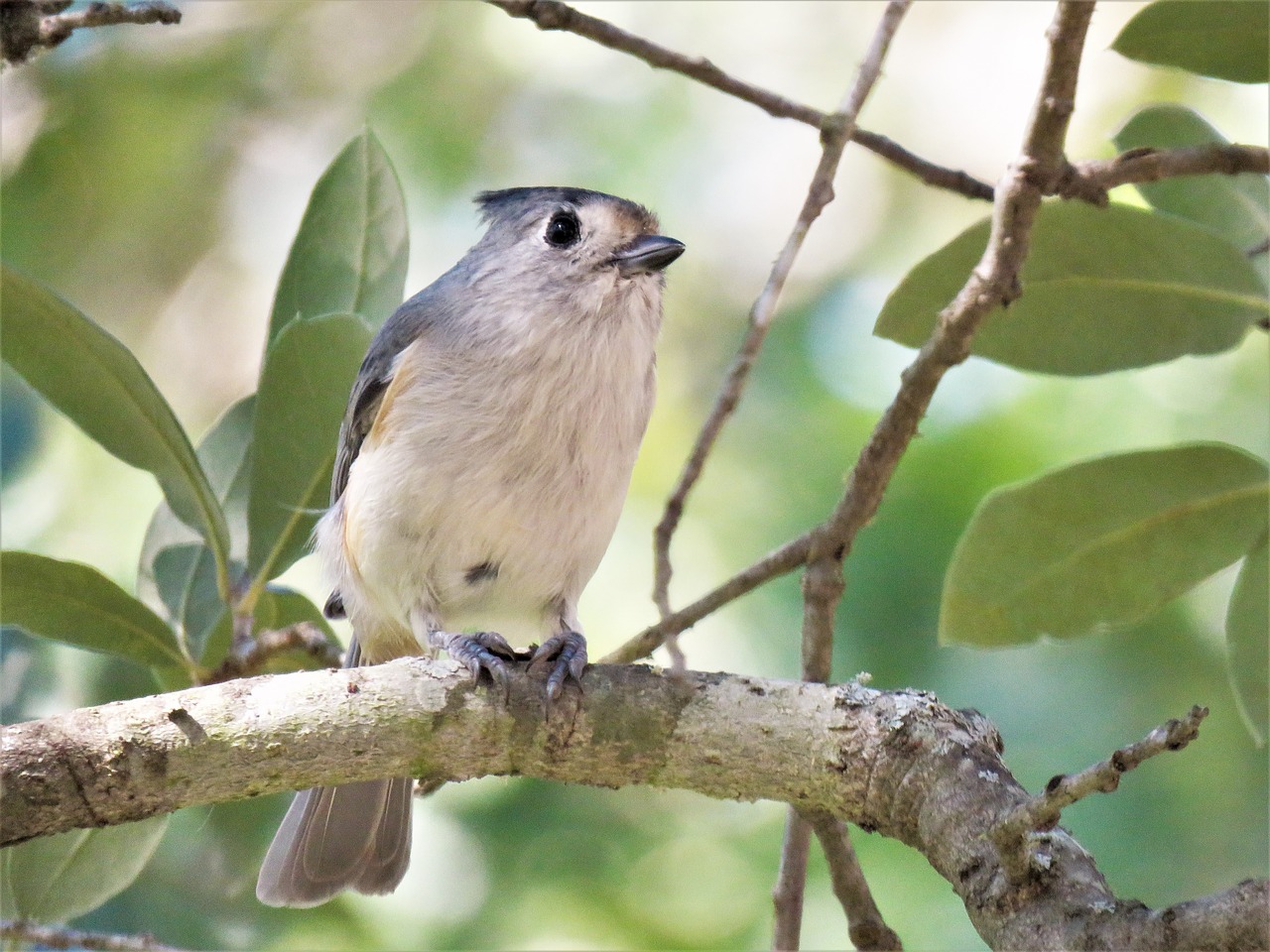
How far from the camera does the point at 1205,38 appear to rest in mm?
2012

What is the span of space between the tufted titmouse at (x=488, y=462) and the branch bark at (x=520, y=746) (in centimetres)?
53

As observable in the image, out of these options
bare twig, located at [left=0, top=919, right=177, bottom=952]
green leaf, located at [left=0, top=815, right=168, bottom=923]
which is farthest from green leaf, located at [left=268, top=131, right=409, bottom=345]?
bare twig, located at [left=0, top=919, right=177, bottom=952]

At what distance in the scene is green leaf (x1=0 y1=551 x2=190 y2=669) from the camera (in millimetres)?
2043

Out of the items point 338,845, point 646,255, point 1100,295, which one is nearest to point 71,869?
point 338,845

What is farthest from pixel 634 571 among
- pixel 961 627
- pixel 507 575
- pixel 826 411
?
pixel 961 627

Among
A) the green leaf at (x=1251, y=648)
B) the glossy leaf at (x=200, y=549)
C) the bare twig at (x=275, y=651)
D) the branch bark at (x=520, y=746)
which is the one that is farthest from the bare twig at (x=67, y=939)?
the green leaf at (x=1251, y=648)

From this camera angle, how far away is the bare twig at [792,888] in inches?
75.3

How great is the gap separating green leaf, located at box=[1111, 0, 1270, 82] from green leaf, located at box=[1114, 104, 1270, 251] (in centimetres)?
17

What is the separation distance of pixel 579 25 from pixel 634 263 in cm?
58

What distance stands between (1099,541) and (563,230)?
119 cm

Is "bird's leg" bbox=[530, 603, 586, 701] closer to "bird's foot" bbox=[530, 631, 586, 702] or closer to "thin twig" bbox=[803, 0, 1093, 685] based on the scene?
"bird's foot" bbox=[530, 631, 586, 702]

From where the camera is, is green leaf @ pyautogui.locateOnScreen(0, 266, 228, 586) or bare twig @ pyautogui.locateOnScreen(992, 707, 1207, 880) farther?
green leaf @ pyautogui.locateOnScreen(0, 266, 228, 586)

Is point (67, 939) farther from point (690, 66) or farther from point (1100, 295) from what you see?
point (1100, 295)

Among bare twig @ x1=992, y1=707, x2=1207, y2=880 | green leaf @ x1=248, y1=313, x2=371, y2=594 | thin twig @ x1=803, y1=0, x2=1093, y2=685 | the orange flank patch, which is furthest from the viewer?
the orange flank patch
